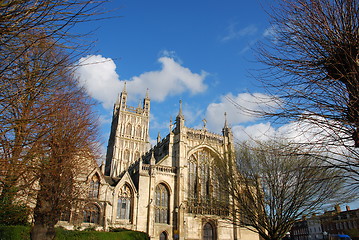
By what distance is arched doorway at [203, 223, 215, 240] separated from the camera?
94.1 feet

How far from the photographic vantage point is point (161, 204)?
28.2 m

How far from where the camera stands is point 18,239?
13.3m

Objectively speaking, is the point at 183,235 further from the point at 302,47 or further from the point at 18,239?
the point at 302,47

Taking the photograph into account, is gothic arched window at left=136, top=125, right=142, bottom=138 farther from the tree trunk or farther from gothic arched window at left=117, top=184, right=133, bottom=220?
the tree trunk

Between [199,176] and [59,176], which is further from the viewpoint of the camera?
[199,176]

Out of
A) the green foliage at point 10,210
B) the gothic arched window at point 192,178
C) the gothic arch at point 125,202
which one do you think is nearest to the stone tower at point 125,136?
the gothic arched window at point 192,178

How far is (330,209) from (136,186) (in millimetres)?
17213

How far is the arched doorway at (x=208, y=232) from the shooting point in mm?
28672

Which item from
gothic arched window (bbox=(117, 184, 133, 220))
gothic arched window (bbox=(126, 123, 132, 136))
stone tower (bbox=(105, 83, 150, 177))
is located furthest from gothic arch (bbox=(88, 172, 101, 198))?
gothic arched window (bbox=(126, 123, 132, 136))

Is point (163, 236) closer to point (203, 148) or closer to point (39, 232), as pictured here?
point (203, 148)

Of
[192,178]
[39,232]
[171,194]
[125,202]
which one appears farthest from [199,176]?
[39,232]

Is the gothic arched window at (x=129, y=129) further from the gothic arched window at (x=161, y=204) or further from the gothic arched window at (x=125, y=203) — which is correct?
the gothic arched window at (x=125, y=203)

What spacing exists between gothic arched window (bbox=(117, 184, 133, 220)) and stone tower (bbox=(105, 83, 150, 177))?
24.8 meters

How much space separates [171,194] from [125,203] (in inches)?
187
